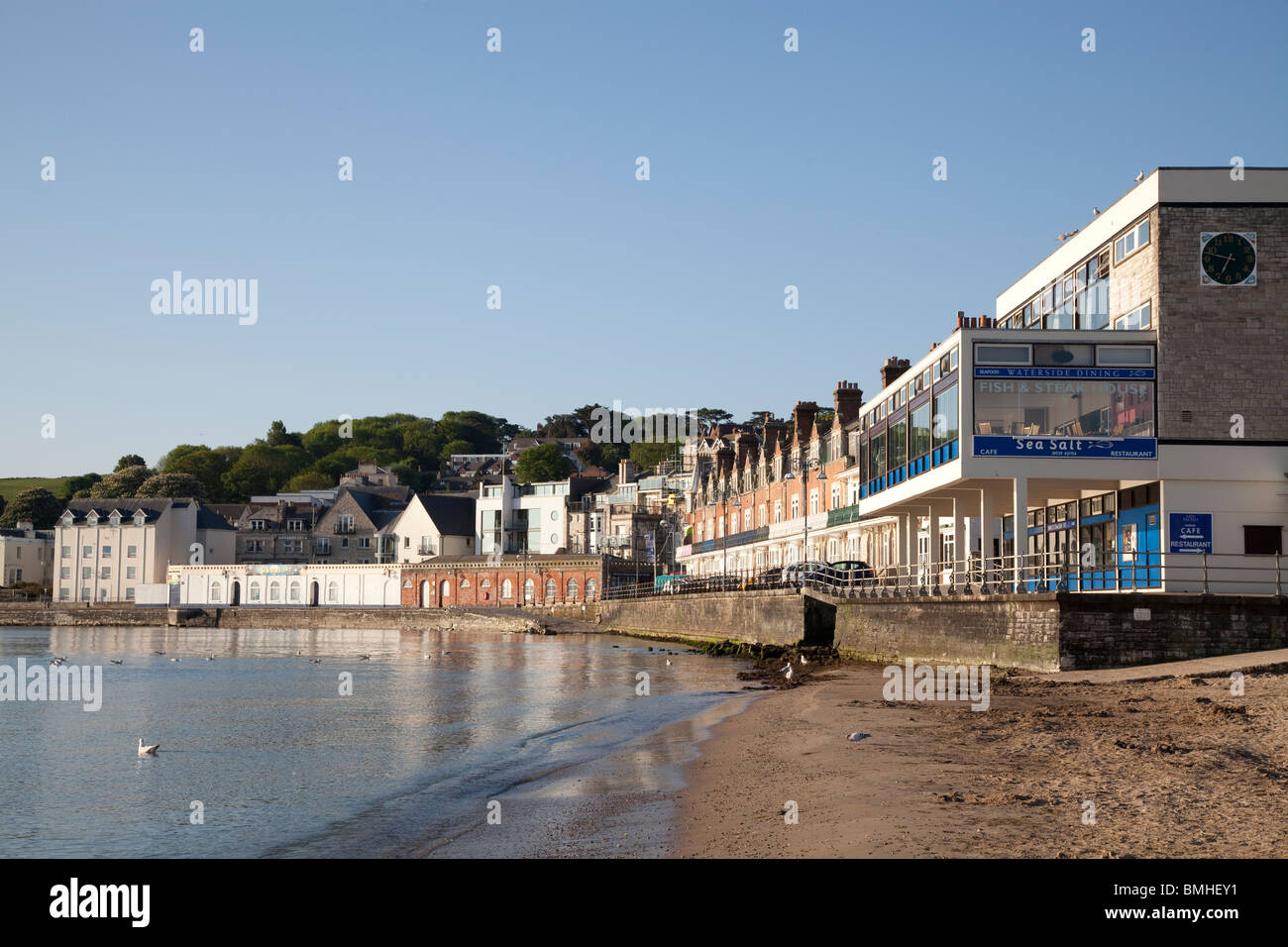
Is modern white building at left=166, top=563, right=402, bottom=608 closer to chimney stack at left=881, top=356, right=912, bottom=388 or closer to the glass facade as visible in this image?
chimney stack at left=881, top=356, right=912, bottom=388

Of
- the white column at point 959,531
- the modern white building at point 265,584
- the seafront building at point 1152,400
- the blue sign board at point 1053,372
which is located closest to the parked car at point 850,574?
the white column at point 959,531

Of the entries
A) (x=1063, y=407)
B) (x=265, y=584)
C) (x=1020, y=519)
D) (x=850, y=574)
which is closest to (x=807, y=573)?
(x=850, y=574)

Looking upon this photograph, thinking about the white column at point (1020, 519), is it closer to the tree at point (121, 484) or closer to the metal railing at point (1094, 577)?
the metal railing at point (1094, 577)

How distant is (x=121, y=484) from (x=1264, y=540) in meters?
165

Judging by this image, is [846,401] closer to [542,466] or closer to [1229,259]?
[1229,259]

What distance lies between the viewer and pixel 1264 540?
30.1m

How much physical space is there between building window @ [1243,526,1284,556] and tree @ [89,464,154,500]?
161743mm

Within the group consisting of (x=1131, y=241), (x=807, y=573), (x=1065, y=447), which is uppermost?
(x=1131, y=241)

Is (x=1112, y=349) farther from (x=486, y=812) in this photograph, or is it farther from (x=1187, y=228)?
(x=486, y=812)

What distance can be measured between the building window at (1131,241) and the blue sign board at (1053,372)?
3.70 metres

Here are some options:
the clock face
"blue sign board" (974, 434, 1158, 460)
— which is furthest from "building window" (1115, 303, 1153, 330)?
"blue sign board" (974, 434, 1158, 460)

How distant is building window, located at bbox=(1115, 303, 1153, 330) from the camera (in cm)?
3161

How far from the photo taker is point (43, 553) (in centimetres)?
14700
